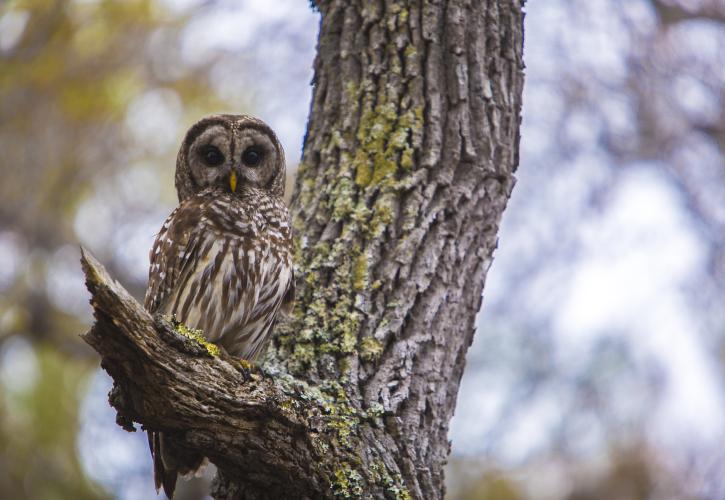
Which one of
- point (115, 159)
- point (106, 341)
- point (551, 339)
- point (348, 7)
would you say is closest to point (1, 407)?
point (115, 159)

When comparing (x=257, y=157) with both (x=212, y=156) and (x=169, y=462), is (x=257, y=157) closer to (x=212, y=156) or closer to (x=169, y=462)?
(x=212, y=156)

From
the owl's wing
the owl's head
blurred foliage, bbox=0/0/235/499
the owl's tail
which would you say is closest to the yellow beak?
the owl's head

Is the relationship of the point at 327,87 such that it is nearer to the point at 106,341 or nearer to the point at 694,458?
the point at 106,341

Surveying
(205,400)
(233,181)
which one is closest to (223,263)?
(233,181)

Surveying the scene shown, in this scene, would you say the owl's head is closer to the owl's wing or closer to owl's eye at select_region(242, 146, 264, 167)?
owl's eye at select_region(242, 146, 264, 167)

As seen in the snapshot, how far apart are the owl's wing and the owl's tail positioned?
623 mm

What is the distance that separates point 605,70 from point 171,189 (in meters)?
3.57

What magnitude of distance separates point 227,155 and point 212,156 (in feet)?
0.25

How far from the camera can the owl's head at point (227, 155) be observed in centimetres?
393

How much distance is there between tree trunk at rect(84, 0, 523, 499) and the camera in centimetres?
A: 263

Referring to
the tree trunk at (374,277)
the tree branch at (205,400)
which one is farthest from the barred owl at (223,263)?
the tree branch at (205,400)

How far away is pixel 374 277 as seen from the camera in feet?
11.3

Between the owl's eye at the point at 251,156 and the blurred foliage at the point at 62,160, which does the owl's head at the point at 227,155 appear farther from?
the blurred foliage at the point at 62,160

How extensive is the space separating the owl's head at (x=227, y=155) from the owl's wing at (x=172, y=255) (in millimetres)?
277
